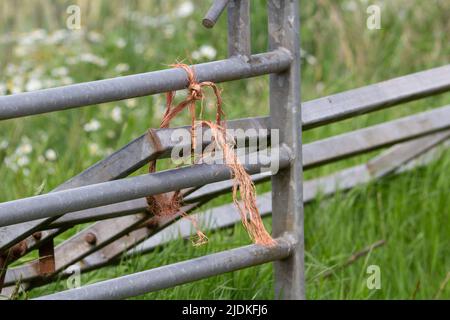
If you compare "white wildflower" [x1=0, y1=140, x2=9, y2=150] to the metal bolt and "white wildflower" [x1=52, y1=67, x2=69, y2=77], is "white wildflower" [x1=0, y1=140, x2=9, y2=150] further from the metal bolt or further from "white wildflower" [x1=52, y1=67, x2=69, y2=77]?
the metal bolt

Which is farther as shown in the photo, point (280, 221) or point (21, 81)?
point (21, 81)

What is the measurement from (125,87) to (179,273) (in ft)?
1.61

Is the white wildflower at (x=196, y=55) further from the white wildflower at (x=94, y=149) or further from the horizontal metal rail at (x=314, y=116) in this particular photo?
the horizontal metal rail at (x=314, y=116)

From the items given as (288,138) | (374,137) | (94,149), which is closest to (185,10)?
(94,149)

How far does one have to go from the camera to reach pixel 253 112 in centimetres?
480

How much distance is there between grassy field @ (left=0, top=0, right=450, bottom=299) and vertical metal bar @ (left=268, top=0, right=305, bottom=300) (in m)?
0.24

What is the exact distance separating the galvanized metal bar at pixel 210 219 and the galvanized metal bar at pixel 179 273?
0.37 metres

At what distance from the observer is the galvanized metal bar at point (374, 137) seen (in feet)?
11.5

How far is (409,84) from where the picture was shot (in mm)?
3211

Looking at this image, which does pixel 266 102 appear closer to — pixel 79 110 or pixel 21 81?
pixel 79 110

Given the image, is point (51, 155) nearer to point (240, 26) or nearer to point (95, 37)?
point (95, 37)

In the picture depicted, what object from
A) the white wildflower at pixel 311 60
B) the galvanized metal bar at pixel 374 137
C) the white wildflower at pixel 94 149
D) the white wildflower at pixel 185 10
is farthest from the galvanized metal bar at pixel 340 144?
the white wildflower at pixel 185 10

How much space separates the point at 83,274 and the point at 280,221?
0.74 metres
